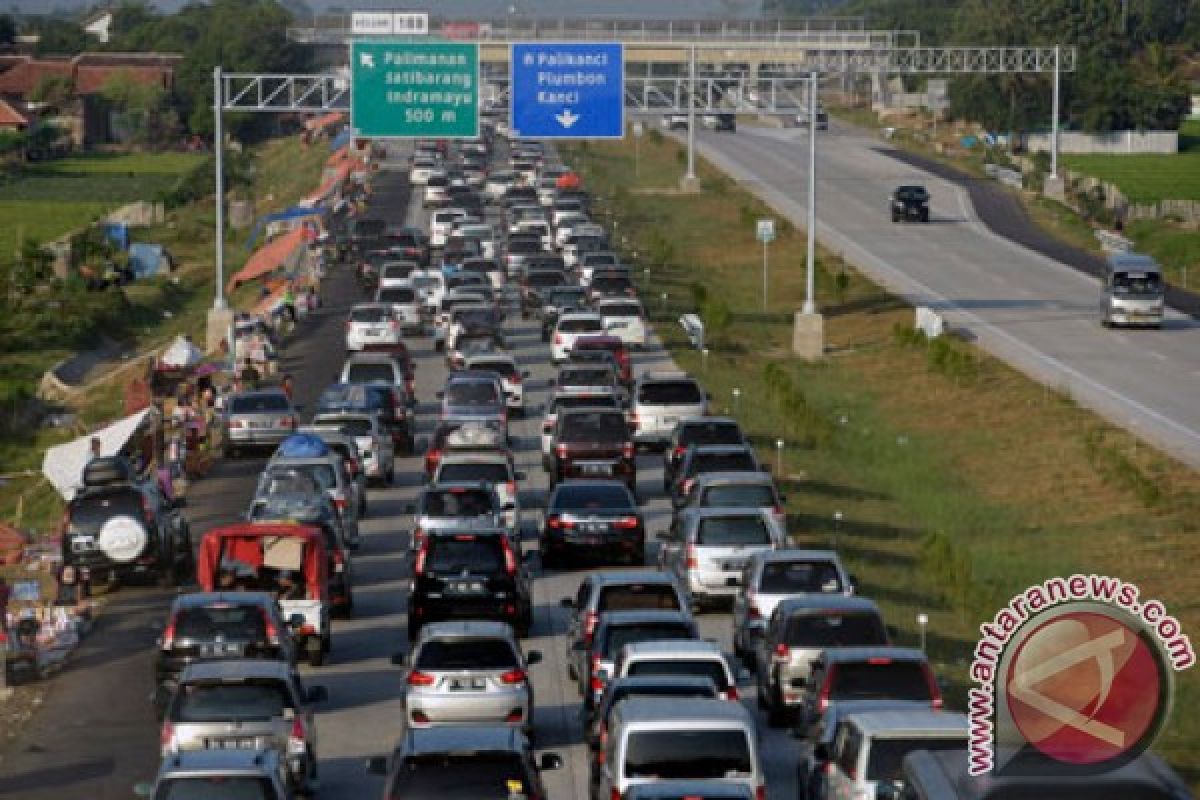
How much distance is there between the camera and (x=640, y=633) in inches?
1185

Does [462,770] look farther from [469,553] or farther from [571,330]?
[571,330]

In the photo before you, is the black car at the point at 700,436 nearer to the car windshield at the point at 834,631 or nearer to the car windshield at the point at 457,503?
the car windshield at the point at 457,503

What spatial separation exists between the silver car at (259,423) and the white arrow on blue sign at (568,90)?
2003 centimetres

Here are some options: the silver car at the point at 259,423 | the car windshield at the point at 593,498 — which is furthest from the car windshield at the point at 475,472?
the silver car at the point at 259,423

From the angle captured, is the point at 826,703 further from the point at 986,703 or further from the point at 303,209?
the point at 303,209

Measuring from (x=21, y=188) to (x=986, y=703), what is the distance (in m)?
151

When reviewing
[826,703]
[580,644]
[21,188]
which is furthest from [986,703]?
[21,188]

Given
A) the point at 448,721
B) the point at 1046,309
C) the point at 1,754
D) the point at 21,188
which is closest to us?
the point at 448,721

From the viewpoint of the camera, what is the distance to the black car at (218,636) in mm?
30562

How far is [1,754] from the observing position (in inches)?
1220

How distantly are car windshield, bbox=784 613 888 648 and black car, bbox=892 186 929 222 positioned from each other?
81.8m

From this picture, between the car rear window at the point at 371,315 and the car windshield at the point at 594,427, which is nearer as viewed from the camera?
the car windshield at the point at 594,427

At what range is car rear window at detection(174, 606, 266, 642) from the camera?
30.7 meters

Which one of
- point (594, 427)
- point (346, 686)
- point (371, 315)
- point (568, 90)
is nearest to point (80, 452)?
point (594, 427)
